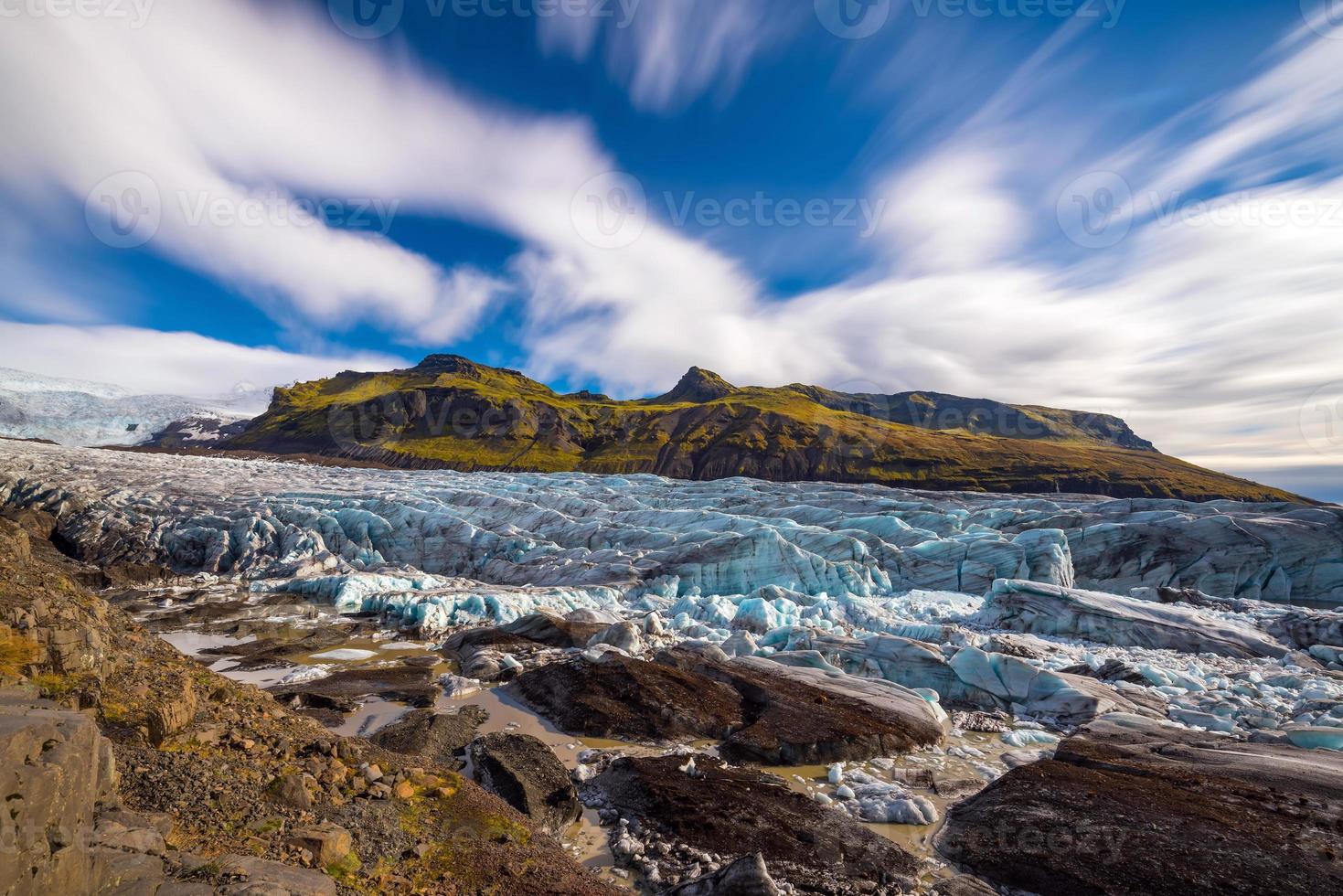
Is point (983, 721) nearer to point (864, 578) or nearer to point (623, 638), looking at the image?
point (623, 638)

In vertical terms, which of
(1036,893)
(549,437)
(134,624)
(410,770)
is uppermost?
(549,437)

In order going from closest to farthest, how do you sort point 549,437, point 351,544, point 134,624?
point 134,624 → point 351,544 → point 549,437

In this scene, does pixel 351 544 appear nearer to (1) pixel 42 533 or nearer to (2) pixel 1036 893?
(1) pixel 42 533

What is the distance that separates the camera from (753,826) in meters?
10.3

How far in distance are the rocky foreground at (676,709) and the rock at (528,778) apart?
0.24 ft

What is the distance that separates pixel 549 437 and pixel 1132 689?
148 metres

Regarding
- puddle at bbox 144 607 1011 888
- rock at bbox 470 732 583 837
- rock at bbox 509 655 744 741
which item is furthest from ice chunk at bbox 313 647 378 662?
rock at bbox 470 732 583 837

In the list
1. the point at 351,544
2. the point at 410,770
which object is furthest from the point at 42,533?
the point at 410,770

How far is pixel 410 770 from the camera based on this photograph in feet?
32.3

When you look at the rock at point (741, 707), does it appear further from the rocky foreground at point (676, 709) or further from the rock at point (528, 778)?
the rock at point (528, 778)

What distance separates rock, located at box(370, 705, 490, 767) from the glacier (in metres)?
4.86

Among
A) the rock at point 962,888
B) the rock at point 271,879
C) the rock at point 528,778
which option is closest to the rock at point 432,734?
the rock at point 528,778

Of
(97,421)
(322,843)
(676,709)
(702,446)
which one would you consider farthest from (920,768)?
(97,421)

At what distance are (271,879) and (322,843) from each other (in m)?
1.12
